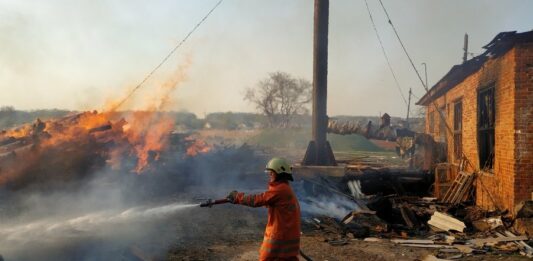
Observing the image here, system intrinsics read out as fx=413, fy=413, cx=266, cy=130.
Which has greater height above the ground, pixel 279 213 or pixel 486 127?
pixel 486 127

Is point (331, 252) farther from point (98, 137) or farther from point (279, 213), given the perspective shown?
point (98, 137)

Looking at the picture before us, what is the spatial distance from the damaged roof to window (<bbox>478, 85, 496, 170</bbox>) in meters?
0.74

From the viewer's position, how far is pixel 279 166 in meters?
4.56

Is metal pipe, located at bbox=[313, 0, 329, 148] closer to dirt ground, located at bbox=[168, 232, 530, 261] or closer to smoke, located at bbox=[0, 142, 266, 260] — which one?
smoke, located at bbox=[0, 142, 266, 260]

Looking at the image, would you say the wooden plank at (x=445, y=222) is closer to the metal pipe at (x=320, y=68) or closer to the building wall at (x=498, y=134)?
the building wall at (x=498, y=134)

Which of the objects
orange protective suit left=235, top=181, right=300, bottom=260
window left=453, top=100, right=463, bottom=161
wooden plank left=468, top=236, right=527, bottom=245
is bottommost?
wooden plank left=468, top=236, right=527, bottom=245

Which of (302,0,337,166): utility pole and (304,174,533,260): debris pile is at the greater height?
(302,0,337,166): utility pole

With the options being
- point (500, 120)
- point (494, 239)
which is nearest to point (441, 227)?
point (494, 239)

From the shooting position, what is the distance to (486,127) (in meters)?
10.2

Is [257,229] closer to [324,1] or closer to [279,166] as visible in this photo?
[279,166]

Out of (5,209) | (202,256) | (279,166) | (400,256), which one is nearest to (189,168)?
(5,209)

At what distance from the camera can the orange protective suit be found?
448 cm

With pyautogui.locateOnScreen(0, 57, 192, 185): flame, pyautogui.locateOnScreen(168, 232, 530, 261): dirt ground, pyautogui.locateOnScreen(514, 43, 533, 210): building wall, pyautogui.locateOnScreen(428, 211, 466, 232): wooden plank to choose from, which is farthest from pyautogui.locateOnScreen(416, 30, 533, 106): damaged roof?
pyautogui.locateOnScreen(0, 57, 192, 185): flame

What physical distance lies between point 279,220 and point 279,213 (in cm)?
8
